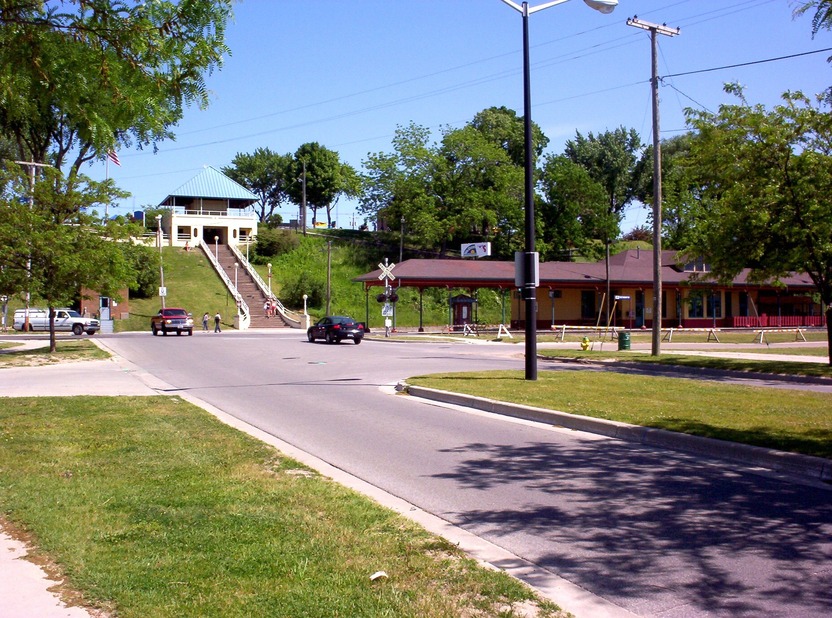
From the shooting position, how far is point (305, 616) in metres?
4.64

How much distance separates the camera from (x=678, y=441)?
1077 cm

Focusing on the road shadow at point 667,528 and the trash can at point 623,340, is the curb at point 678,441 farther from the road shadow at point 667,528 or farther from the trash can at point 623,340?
the trash can at point 623,340

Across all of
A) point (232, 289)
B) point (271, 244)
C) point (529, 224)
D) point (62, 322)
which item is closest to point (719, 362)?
point (529, 224)

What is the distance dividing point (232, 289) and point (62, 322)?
1738 cm

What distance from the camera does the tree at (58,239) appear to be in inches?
1139

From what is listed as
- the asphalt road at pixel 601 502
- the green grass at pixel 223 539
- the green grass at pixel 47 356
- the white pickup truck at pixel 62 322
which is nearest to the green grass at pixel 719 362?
the asphalt road at pixel 601 502

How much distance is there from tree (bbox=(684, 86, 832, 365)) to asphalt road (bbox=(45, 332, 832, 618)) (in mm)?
13896

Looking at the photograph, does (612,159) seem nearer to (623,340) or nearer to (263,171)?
(263,171)

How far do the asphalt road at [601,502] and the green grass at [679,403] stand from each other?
105 centimetres

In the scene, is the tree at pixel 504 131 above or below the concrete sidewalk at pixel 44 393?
above

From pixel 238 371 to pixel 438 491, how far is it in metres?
16.0

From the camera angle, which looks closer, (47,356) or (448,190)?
(47,356)

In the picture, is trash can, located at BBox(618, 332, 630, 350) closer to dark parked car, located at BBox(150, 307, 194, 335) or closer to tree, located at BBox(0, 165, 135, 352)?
tree, located at BBox(0, 165, 135, 352)

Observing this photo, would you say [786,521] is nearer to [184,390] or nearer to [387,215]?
[184,390]
